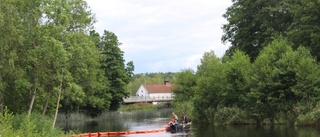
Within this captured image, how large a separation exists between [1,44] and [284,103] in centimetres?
2352

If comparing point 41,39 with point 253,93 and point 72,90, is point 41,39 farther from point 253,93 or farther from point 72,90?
point 253,93

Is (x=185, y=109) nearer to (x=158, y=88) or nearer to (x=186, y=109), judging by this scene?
(x=186, y=109)

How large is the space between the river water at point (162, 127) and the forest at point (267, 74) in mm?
2139

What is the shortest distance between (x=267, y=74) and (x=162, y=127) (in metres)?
12.4

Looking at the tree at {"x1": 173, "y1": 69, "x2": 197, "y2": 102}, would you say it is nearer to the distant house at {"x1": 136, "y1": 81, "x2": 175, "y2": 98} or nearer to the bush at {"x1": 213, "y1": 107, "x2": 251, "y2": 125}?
the bush at {"x1": 213, "y1": 107, "x2": 251, "y2": 125}

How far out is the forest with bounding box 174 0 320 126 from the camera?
35000mm

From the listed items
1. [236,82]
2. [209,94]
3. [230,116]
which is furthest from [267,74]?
[209,94]

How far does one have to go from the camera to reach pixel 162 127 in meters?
43.2

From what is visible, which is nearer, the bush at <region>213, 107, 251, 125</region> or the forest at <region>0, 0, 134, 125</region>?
the forest at <region>0, 0, 134, 125</region>

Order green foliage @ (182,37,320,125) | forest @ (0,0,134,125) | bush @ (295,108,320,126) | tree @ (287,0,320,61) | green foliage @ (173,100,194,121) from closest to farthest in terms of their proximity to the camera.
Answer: forest @ (0,0,134,125)
bush @ (295,108,320,126)
green foliage @ (182,37,320,125)
tree @ (287,0,320,61)
green foliage @ (173,100,194,121)

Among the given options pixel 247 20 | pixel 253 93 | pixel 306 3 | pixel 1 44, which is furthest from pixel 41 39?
pixel 247 20

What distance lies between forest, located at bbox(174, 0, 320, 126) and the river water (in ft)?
7.02

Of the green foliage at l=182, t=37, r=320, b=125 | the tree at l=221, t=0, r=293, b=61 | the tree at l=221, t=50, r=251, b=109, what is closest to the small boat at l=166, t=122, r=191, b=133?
the green foliage at l=182, t=37, r=320, b=125

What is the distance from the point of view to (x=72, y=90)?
33.0 metres
